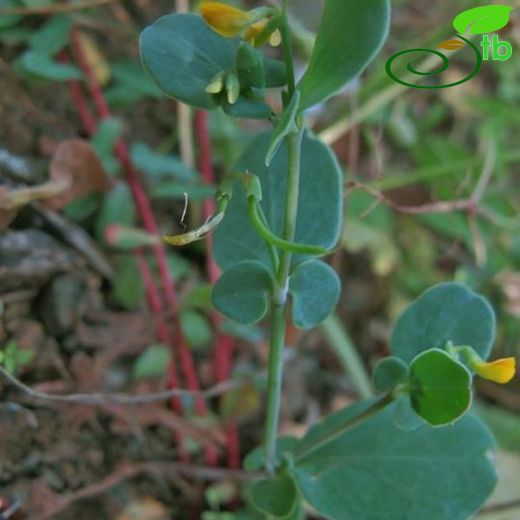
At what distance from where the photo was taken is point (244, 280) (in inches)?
25.0

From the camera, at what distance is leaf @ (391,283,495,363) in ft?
2.28

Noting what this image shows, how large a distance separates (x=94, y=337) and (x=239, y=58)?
509 mm

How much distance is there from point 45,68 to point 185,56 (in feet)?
1.48

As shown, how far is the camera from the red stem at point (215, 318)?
1011mm

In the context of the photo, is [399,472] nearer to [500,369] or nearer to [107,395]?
[500,369]

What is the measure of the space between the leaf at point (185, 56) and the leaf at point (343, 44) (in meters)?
0.08

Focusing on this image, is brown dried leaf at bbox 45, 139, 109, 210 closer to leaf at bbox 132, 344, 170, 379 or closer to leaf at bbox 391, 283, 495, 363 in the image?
leaf at bbox 132, 344, 170, 379

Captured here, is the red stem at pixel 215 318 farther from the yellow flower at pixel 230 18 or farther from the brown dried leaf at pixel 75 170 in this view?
the yellow flower at pixel 230 18

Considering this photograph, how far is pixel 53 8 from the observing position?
1.00 meters

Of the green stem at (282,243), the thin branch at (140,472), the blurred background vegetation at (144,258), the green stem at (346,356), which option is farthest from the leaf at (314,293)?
the green stem at (346,356)

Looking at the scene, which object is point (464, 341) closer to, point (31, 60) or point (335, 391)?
point (335, 391)

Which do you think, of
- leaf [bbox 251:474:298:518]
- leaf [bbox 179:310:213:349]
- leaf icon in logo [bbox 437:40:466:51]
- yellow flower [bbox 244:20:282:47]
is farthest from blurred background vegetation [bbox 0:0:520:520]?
yellow flower [bbox 244:20:282:47]

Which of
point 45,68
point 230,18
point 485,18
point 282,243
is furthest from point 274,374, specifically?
point 45,68

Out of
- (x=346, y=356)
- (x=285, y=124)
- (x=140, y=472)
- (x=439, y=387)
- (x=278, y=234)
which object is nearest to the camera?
(x=285, y=124)
